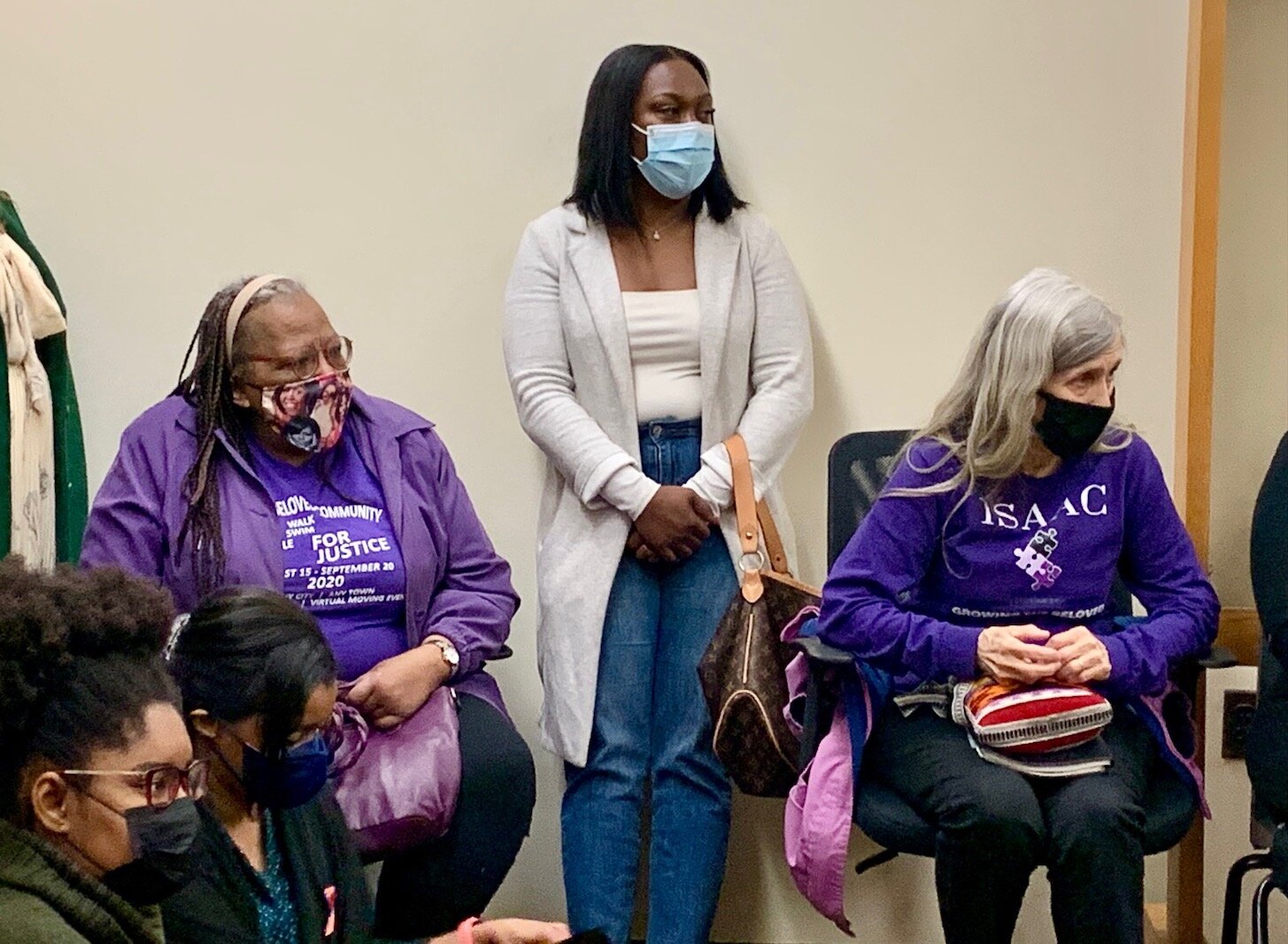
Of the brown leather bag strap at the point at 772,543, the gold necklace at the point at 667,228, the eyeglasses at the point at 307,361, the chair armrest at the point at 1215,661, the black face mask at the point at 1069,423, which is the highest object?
the gold necklace at the point at 667,228

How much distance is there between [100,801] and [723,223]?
5.65 feet

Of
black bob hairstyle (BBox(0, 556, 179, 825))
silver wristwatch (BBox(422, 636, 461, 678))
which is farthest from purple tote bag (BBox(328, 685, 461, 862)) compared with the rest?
black bob hairstyle (BBox(0, 556, 179, 825))

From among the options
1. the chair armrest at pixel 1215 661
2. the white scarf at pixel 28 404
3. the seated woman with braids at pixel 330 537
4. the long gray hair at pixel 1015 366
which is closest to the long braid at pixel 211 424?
the seated woman with braids at pixel 330 537

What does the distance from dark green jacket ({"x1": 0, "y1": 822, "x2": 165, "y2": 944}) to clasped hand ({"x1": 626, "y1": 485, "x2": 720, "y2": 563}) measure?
1.38m

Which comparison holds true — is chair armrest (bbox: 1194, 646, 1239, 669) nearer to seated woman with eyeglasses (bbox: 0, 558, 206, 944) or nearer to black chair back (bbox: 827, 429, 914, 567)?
black chair back (bbox: 827, 429, 914, 567)

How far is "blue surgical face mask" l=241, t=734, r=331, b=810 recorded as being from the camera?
1.76 metres

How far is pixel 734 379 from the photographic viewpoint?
8.96ft

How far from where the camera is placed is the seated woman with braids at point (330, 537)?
2248mm

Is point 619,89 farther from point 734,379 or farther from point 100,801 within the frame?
point 100,801

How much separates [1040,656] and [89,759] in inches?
52.3

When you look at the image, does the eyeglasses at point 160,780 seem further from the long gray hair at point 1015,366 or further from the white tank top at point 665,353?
the white tank top at point 665,353

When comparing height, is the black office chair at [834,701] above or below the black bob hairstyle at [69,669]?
below

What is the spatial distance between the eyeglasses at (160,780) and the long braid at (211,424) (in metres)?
0.86

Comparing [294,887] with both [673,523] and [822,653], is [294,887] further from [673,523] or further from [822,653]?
[673,523]
